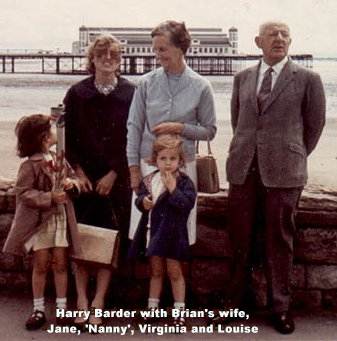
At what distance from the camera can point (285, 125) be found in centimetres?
390

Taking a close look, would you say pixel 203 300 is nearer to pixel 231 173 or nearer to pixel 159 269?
pixel 159 269

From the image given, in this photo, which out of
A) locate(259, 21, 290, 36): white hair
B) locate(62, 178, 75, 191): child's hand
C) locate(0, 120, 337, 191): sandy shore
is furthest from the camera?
locate(0, 120, 337, 191): sandy shore

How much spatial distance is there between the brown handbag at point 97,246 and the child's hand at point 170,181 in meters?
0.42

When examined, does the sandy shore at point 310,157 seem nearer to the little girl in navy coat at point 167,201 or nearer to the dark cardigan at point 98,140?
the dark cardigan at point 98,140

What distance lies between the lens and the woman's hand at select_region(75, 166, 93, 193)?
4148 millimetres

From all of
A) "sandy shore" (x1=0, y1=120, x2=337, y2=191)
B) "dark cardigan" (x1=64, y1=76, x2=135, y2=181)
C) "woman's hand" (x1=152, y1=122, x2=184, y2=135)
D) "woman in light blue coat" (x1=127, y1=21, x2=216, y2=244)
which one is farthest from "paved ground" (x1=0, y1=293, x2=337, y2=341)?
"sandy shore" (x1=0, y1=120, x2=337, y2=191)

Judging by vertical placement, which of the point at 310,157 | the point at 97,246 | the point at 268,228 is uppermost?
the point at 268,228

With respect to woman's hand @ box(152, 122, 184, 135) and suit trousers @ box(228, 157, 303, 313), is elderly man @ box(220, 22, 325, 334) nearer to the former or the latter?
suit trousers @ box(228, 157, 303, 313)

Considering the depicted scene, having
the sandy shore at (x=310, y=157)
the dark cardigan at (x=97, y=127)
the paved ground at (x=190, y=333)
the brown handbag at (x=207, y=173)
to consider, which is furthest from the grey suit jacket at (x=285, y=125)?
the sandy shore at (x=310, y=157)

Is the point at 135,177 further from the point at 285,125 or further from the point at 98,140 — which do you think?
the point at 285,125

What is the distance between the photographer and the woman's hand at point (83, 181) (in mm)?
4148

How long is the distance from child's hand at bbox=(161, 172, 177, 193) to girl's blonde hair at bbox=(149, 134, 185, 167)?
3.7 inches

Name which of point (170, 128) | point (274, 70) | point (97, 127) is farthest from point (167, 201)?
point (274, 70)

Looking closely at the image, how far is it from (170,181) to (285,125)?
25.4 inches
